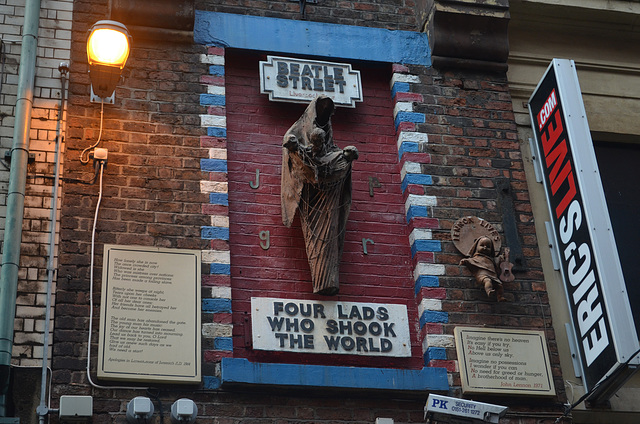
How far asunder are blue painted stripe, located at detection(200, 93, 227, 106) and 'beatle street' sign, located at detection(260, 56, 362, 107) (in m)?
0.39

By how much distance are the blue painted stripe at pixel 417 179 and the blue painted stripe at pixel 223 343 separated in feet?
7.10

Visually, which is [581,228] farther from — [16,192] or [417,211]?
[16,192]

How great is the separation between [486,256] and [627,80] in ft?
9.56

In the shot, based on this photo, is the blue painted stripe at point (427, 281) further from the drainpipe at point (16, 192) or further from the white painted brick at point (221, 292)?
the drainpipe at point (16, 192)

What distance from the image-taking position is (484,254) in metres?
Answer: 8.58

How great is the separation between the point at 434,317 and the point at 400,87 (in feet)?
7.45

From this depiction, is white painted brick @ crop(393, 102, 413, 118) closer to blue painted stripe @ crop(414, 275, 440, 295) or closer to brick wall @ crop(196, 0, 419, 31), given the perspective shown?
brick wall @ crop(196, 0, 419, 31)

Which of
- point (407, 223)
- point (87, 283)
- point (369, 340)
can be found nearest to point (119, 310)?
point (87, 283)

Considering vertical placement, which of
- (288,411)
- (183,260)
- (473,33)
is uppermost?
(473,33)

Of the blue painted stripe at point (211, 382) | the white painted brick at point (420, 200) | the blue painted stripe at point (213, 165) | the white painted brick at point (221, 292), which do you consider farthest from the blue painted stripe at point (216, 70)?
the blue painted stripe at point (211, 382)

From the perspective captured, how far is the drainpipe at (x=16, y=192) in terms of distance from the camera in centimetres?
733

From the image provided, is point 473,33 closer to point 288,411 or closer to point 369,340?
point 369,340

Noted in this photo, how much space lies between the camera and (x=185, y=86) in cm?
893

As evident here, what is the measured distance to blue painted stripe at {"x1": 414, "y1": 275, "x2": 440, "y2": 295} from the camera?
8.48 m
